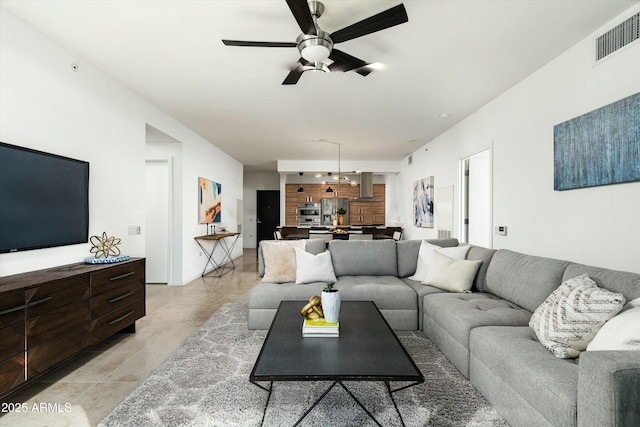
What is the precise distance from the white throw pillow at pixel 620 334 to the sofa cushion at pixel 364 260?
243 centimetres

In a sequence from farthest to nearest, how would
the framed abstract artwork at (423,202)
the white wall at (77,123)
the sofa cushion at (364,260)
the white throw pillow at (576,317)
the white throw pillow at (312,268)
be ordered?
the framed abstract artwork at (423,202) < the sofa cushion at (364,260) < the white throw pillow at (312,268) < the white wall at (77,123) < the white throw pillow at (576,317)

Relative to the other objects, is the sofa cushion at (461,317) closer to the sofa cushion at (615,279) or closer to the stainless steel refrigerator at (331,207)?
the sofa cushion at (615,279)

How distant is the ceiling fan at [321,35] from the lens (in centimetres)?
202

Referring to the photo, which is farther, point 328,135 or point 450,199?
point 328,135

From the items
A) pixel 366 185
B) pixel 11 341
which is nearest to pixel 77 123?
pixel 11 341

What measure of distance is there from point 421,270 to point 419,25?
250 cm

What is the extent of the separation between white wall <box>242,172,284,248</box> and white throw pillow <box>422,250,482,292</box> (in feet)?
28.5

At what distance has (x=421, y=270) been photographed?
3.82m

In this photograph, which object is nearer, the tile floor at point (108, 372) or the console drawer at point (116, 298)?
the tile floor at point (108, 372)

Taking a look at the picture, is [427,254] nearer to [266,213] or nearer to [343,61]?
[343,61]

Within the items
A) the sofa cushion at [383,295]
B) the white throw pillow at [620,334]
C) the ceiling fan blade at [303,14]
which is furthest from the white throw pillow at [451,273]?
the ceiling fan blade at [303,14]

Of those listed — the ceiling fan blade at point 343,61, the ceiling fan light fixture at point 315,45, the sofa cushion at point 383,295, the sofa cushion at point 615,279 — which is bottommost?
the sofa cushion at point 383,295

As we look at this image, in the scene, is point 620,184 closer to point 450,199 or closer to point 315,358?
point 315,358

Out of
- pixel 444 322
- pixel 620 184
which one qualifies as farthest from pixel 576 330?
pixel 620 184
